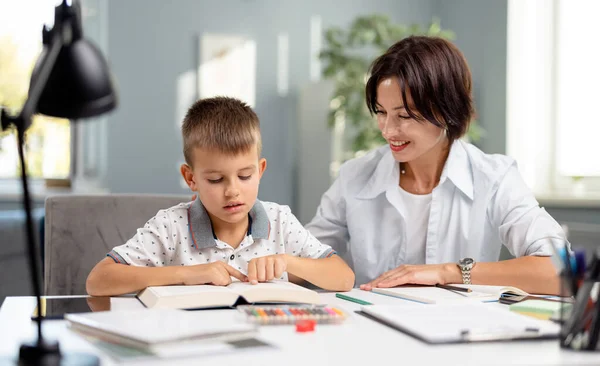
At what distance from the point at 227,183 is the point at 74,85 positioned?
0.52m

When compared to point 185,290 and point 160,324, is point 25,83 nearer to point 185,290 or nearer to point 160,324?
point 185,290

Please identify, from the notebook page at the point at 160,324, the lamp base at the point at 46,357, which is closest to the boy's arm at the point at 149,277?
the notebook page at the point at 160,324

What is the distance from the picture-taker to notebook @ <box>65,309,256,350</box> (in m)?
0.76

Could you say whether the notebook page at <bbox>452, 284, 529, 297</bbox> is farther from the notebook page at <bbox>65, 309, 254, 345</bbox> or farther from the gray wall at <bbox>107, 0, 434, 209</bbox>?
the gray wall at <bbox>107, 0, 434, 209</bbox>

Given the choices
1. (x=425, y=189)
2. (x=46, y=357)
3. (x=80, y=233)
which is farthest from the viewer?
(x=425, y=189)

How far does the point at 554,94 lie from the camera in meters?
3.94

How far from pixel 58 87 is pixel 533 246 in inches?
42.8

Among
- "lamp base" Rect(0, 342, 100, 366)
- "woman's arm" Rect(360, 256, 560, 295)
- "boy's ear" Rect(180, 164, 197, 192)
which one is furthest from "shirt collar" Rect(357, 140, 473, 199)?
"lamp base" Rect(0, 342, 100, 366)

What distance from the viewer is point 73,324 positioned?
2.97ft

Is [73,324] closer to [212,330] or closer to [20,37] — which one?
[212,330]

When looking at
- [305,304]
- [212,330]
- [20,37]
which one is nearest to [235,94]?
[20,37]

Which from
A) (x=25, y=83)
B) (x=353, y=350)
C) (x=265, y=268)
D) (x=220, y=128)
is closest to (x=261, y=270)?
(x=265, y=268)

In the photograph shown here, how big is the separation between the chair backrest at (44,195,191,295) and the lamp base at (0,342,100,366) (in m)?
0.88

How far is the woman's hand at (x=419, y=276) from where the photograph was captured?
53.6 inches
